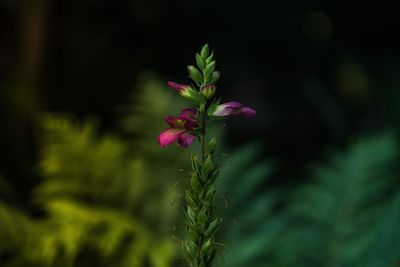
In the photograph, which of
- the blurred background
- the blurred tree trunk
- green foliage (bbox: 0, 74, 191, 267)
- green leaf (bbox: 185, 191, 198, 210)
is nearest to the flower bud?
green leaf (bbox: 185, 191, 198, 210)

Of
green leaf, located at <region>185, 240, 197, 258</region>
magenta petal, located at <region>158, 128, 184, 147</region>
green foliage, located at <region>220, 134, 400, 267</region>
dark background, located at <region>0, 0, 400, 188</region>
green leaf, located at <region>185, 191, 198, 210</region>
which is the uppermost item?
dark background, located at <region>0, 0, 400, 188</region>

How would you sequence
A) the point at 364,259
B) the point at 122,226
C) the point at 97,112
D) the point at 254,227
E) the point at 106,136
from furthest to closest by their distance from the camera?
the point at 97,112, the point at 106,136, the point at 254,227, the point at 122,226, the point at 364,259

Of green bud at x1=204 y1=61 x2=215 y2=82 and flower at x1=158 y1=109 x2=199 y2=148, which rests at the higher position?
green bud at x1=204 y1=61 x2=215 y2=82

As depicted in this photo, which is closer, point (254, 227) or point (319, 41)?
point (254, 227)

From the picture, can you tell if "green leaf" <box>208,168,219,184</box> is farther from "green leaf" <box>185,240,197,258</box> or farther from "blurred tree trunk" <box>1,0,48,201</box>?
"blurred tree trunk" <box>1,0,48,201</box>

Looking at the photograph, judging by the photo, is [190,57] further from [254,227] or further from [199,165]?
[199,165]

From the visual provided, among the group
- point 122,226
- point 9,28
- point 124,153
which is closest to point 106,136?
point 124,153
